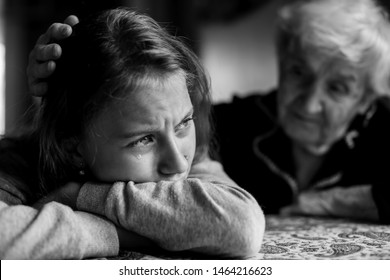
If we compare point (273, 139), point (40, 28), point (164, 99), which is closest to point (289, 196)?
point (273, 139)

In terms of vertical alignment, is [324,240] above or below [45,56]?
below

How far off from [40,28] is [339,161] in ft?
8.07

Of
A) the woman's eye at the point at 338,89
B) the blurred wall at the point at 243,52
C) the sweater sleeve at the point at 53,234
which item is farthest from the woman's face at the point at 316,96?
the blurred wall at the point at 243,52

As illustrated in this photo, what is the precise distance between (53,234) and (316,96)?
86 cm

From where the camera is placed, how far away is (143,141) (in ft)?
2.72

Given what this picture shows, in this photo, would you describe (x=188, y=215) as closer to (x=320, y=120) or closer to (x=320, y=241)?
(x=320, y=241)

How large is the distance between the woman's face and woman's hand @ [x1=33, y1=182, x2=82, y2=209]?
2.33 feet

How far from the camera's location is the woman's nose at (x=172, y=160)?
824 mm

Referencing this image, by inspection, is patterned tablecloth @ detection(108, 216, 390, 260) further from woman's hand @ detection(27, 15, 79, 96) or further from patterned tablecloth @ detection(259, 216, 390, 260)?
woman's hand @ detection(27, 15, 79, 96)

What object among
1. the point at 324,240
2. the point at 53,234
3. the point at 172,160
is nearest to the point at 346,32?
the point at 324,240

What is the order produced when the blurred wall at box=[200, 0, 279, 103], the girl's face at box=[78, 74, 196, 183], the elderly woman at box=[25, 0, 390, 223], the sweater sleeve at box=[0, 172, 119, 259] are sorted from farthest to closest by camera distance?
1. the blurred wall at box=[200, 0, 279, 103]
2. the elderly woman at box=[25, 0, 390, 223]
3. the girl's face at box=[78, 74, 196, 183]
4. the sweater sleeve at box=[0, 172, 119, 259]

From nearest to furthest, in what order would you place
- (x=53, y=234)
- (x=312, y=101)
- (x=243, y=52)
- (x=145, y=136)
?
(x=53, y=234) → (x=145, y=136) → (x=312, y=101) → (x=243, y=52)

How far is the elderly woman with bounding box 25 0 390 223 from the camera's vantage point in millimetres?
1345

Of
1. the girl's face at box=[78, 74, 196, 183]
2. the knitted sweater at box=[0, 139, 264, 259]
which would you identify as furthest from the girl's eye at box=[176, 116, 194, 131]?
the knitted sweater at box=[0, 139, 264, 259]
